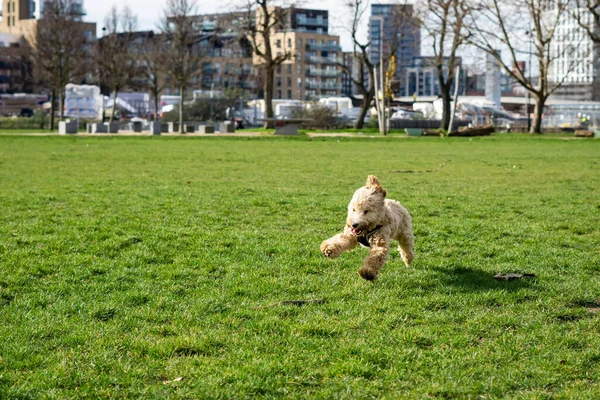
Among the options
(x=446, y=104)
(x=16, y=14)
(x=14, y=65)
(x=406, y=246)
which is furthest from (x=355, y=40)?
(x=16, y=14)

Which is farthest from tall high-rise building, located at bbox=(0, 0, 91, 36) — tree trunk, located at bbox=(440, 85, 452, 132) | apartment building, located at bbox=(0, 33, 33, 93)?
tree trunk, located at bbox=(440, 85, 452, 132)

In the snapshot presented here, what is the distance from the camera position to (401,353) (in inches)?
193

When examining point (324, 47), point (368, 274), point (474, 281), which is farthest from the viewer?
point (324, 47)

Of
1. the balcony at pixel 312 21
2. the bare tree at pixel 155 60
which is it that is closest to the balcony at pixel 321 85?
the balcony at pixel 312 21

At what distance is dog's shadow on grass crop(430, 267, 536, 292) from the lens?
21.5 feet

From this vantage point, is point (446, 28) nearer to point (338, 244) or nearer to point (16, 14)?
point (338, 244)

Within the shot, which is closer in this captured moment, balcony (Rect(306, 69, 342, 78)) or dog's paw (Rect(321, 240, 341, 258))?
dog's paw (Rect(321, 240, 341, 258))

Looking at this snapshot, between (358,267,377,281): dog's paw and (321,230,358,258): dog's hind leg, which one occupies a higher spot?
(321,230,358,258): dog's hind leg

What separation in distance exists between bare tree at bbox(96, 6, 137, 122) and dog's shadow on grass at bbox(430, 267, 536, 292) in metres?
52.9

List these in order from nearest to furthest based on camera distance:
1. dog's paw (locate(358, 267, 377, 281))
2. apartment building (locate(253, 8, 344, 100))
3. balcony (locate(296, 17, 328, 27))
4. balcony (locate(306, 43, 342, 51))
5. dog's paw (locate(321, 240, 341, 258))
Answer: dog's paw (locate(358, 267, 377, 281)) < dog's paw (locate(321, 240, 341, 258)) < apartment building (locate(253, 8, 344, 100)) < balcony (locate(306, 43, 342, 51)) < balcony (locate(296, 17, 328, 27))

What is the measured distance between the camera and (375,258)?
614 cm

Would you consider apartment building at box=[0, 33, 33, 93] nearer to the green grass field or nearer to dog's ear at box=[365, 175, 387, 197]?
the green grass field

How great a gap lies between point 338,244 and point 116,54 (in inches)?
2367

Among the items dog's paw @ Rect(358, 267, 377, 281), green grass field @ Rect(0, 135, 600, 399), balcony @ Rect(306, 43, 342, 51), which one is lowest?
green grass field @ Rect(0, 135, 600, 399)
